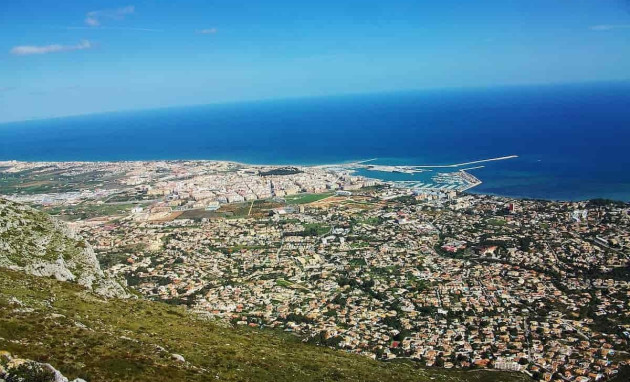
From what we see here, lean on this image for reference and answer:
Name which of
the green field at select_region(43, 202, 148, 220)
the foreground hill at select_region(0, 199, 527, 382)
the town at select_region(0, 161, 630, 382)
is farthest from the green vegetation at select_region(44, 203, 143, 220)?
the foreground hill at select_region(0, 199, 527, 382)

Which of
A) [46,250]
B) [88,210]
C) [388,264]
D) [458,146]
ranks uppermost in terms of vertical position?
[458,146]

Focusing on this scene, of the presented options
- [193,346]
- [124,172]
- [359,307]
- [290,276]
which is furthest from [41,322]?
[124,172]

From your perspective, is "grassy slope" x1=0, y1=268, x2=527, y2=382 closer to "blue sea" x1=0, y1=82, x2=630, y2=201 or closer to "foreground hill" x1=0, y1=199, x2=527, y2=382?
"foreground hill" x1=0, y1=199, x2=527, y2=382

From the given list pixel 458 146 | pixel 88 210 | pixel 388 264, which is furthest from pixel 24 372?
pixel 458 146

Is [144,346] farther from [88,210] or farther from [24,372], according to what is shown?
[88,210]

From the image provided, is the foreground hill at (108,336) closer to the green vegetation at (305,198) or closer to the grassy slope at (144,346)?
the grassy slope at (144,346)

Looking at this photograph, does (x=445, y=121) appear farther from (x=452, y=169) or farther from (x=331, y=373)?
(x=331, y=373)
